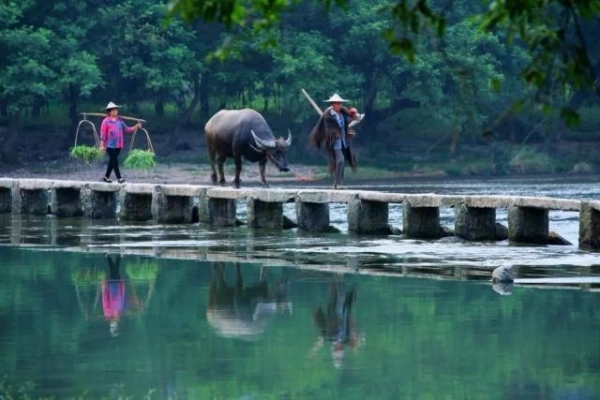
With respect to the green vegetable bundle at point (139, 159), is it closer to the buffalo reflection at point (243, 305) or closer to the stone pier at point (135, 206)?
the stone pier at point (135, 206)

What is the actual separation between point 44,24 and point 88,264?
32.7 m

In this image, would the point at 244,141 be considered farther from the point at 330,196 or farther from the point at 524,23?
the point at 524,23

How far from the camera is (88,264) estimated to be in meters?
22.1

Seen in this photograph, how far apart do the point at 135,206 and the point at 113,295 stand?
1184cm

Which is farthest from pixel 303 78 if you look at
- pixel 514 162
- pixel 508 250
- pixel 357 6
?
pixel 508 250

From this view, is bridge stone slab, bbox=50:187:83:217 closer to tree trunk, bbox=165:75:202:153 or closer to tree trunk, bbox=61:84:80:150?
tree trunk, bbox=61:84:80:150

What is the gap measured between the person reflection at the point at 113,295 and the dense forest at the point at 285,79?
98.8 feet

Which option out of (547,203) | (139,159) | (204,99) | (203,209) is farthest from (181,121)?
(547,203)

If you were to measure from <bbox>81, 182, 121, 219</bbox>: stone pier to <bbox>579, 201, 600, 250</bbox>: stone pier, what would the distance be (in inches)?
442

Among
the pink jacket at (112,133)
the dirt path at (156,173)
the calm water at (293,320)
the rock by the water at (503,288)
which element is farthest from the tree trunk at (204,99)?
the rock by the water at (503,288)

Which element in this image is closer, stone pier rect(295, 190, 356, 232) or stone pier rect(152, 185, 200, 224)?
stone pier rect(295, 190, 356, 232)

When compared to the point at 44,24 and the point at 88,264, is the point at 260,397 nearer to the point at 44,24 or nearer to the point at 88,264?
the point at 88,264

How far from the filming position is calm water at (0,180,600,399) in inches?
520

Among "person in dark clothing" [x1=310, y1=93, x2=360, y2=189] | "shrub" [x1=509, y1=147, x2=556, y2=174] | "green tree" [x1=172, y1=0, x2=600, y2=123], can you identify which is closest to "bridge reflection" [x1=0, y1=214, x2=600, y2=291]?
"person in dark clothing" [x1=310, y1=93, x2=360, y2=189]
